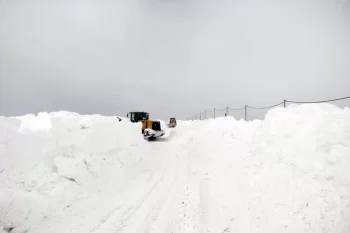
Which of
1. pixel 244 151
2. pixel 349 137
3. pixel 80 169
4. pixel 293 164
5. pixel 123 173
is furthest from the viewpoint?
pixel 244 151

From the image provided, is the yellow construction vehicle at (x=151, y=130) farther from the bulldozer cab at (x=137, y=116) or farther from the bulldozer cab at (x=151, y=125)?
the bulldozer cab at (x=137, y=116)

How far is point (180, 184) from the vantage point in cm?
705

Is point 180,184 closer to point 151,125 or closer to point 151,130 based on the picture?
point 151,130

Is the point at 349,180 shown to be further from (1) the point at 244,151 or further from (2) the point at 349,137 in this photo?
(1) the point at 244,151

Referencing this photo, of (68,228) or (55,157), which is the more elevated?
(55,157)

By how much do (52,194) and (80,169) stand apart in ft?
4.17

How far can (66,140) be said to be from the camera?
713 centimetres

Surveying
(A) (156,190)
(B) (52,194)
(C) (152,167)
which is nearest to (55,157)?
(B) (52,194)

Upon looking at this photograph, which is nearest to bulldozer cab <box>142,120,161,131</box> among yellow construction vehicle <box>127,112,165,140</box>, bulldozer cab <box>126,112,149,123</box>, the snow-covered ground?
yellow construction vehicle <box>127,112,165,140</box>

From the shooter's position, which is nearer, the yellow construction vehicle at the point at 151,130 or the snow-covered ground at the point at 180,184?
the snow-covered ground at the point at 180,184

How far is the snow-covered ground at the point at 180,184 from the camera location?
4527 mm

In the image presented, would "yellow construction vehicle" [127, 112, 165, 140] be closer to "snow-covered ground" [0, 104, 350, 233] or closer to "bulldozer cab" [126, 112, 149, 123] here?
"bulldozer cab" [126, 112, 149, 123]

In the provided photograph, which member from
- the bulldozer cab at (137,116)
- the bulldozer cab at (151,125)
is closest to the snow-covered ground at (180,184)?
the bulldozer cab at (151,125)

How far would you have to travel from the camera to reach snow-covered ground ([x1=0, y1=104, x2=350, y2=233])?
453 cm
